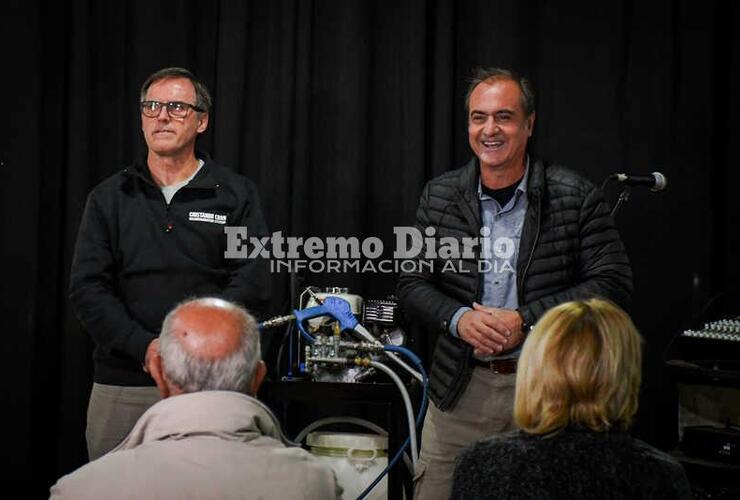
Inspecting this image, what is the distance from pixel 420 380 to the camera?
3.20 m

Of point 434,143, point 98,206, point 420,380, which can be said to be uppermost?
point 434,143

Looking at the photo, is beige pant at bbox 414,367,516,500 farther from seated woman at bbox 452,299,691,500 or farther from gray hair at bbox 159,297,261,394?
gray hair at bbox 159,297,261,394

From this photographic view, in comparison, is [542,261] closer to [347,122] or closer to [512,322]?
[512,322]

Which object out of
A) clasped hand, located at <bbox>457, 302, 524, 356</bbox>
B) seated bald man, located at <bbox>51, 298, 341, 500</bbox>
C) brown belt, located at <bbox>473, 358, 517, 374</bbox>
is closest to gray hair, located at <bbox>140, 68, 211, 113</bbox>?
clasped hand, located at <bbox>457, 302, 524, 356</bbox>

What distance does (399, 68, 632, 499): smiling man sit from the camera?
2.72 m

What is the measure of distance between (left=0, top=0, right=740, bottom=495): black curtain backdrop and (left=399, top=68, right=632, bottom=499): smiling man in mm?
777

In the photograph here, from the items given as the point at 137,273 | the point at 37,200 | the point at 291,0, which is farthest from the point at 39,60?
the point at 137,273

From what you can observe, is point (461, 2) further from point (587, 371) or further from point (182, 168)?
point (587, 371)

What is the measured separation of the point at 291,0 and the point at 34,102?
3.85 ft

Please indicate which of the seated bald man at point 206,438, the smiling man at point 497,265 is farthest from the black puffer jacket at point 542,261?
the seated bald man at point 206,438

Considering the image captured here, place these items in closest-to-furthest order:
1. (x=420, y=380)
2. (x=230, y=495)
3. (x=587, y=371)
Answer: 1. (x=230, y=495)
2. (x=587, y=371)
3. (x=420, y=380)

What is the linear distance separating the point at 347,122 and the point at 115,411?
5.02 feet

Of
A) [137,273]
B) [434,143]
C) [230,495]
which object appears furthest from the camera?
[434,143]

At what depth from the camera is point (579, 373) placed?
5.34 feet
